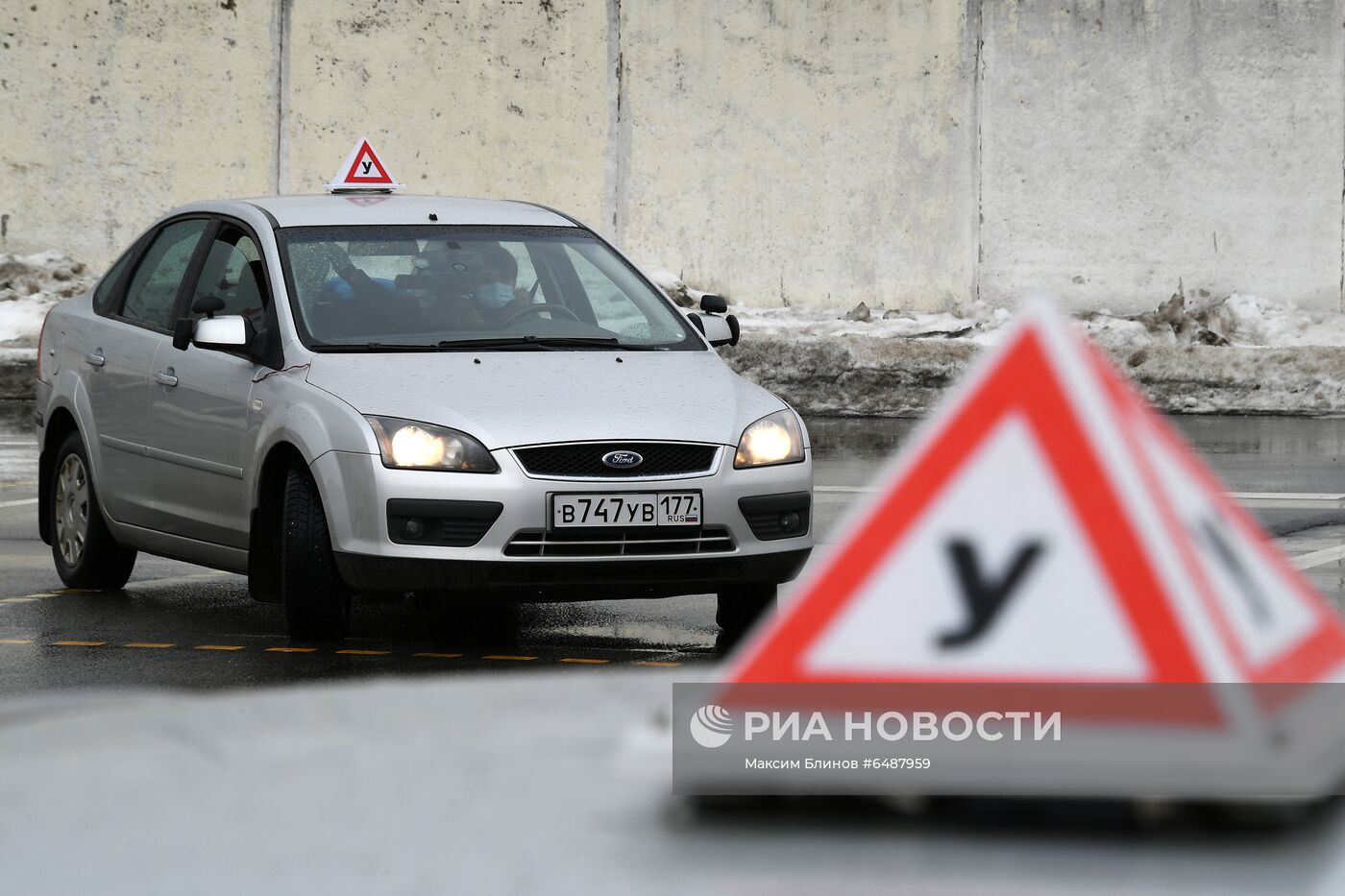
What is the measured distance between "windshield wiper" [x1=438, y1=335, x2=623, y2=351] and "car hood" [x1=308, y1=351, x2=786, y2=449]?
9 cm

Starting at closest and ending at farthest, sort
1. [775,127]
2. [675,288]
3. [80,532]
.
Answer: [80,532] → [675,288] → [775,127]

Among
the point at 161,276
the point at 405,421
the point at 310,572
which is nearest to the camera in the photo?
the point at 405,421

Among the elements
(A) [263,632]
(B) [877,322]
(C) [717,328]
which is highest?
(C) [717,328]

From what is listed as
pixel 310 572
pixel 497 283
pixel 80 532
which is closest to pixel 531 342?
pixel 497 283

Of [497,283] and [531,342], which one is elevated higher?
[497,283]

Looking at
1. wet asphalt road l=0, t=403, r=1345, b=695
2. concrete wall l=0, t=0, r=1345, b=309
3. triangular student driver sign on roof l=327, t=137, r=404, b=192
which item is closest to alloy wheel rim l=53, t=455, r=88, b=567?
wet asphalt road l=0, t=403, r=1345, b=695

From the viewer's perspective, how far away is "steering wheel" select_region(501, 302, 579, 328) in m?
7.64

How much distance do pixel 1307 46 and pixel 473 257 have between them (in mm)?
15402

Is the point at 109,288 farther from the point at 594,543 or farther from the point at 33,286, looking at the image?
the point at 33,286

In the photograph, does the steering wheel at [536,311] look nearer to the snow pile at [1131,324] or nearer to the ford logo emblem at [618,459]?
the ford logo emblem at [618,459]

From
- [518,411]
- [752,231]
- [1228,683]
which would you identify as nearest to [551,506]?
[518,411]

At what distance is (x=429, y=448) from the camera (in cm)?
662

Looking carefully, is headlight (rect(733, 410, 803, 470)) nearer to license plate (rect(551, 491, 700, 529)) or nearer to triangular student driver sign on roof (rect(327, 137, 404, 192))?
license plate (rect(551, 491, 700, 529))

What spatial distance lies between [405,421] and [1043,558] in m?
3.86
